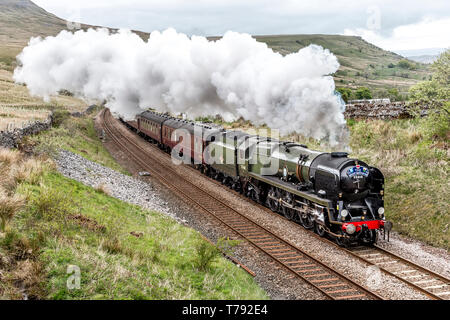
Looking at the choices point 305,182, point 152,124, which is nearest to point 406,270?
point 305,182

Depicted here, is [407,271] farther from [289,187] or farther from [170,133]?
[170,133]

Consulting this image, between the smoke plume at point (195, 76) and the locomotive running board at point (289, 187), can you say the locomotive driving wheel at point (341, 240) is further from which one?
the smoke plume at point (195, 76)

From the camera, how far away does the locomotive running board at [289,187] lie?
1260 centimetres

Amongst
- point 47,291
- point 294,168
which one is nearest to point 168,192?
point 294,168

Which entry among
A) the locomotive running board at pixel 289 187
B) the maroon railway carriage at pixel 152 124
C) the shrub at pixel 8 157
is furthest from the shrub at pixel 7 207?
the maroon railway carriage at pixel 152 124

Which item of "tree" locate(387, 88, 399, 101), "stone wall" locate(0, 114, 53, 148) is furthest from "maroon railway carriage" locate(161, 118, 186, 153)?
"tree" locate(387, 88, 399, 101)

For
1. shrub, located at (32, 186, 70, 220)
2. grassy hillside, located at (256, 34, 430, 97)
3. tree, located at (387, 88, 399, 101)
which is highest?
grassy hillside, located at (256, 34, 430, 97)

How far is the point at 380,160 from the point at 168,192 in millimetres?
11228

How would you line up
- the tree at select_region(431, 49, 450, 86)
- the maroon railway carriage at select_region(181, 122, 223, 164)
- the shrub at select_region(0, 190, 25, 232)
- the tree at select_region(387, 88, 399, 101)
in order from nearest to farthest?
the shrub at select_region(0, 190, 25, 232) → the tree at select_region(431, 49, 450, 86) → the maroon railway carriage at select_region(181, 122, 223, 164) → the tree at select_region(387, 88, 399, 101)

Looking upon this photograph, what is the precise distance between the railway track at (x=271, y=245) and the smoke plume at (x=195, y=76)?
4545 millimetres

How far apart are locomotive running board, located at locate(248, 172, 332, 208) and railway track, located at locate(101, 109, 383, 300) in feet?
5.82

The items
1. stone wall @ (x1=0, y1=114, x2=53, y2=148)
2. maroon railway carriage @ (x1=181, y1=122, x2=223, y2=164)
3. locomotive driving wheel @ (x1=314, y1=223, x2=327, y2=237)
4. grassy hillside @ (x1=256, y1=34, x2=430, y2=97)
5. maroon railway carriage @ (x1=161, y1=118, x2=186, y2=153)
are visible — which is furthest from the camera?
grassy hillside @ (x1=256, y1=34, x2=430, y2=97)

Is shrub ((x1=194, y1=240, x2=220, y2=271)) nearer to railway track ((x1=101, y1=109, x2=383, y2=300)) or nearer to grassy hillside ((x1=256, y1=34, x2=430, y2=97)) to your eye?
railway track ((x1=101, y1=109, x2=383, y2=300))

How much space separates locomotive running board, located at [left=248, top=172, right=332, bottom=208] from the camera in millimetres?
12602
